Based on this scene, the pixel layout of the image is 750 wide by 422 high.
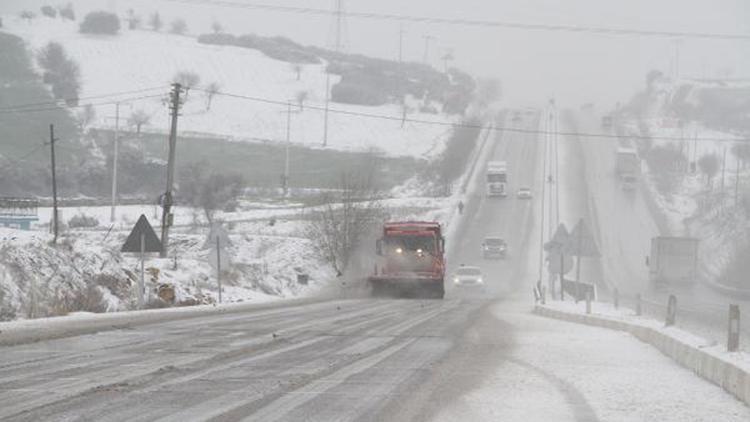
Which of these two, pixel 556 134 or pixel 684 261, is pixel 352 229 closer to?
pixel 684 261

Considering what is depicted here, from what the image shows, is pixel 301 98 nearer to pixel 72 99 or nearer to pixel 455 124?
pixel 455 124

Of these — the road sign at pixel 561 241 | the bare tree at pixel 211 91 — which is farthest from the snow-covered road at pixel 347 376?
the bare tree at pixel 211 91

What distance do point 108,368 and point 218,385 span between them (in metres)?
2.02

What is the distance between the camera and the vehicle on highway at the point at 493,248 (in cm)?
7706

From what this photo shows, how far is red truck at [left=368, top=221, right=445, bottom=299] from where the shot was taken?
44406mm

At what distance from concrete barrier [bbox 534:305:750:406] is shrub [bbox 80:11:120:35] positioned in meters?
173

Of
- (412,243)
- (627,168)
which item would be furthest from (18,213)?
(627,168)

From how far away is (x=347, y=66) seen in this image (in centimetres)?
19975

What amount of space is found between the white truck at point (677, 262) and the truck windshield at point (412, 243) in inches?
819

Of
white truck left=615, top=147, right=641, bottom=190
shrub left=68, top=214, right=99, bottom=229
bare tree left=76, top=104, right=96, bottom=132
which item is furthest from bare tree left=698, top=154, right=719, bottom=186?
bare tree left=76, top=104, right=96, bottom=132

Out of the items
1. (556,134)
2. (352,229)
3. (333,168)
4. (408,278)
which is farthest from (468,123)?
(408,278)

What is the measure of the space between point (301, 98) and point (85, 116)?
1675 inches

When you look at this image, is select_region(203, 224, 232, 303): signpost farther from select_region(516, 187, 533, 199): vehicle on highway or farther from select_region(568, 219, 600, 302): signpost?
select_region(516, 187, 533, 199): vehicle on highway

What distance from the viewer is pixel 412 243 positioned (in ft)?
146
